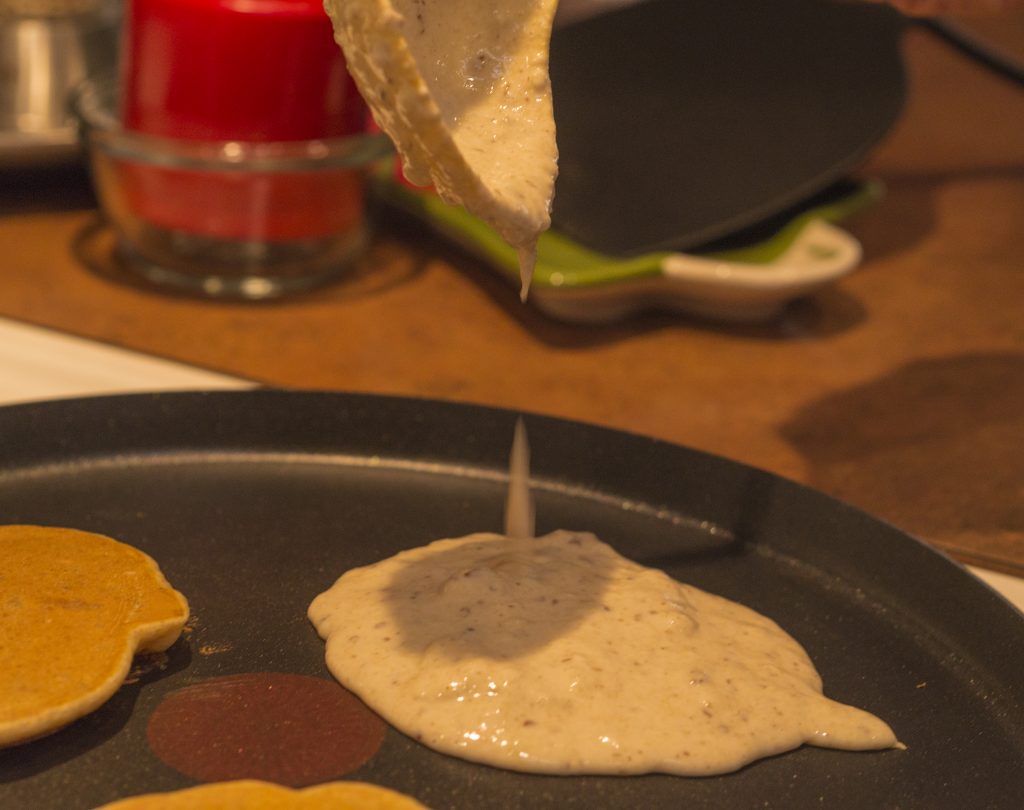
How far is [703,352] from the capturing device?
192 centimetres

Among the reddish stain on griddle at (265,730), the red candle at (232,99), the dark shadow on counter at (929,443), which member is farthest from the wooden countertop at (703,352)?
the reddish stain on griddle at (265,730)

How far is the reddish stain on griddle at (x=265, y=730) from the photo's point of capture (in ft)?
3.13

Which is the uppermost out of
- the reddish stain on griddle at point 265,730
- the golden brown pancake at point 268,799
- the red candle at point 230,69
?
the red candle at point 230,69

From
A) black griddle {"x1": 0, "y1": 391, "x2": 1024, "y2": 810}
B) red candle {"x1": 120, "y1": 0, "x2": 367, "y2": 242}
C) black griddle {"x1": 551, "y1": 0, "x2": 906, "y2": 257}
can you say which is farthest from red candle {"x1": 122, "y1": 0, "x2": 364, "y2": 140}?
black griddle {"x1": 0, "y1": 391, "x2": 1024, "y2": 810}

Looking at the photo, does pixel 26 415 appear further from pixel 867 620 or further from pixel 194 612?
pixel 867 620

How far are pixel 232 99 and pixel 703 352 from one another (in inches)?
30.4

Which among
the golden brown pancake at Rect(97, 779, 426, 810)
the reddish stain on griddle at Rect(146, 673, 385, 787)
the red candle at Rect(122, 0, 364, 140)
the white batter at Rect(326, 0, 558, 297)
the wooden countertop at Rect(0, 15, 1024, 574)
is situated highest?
the white batter at Rect(326, 0, 558, 297)

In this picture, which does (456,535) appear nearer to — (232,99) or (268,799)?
(268,799)

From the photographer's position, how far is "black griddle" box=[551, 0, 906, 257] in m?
1.99

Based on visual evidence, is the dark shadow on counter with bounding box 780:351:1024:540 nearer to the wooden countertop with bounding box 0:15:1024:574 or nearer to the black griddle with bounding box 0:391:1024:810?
the wooden countertop with bounding box 0:15:1024:574

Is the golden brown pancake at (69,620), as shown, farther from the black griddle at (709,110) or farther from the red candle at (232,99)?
the black griddle at (709,110)

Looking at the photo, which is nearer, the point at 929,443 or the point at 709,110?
the point at 929,443

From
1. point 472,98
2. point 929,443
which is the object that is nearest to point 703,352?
point 929,443

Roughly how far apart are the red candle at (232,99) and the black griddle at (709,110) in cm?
38
